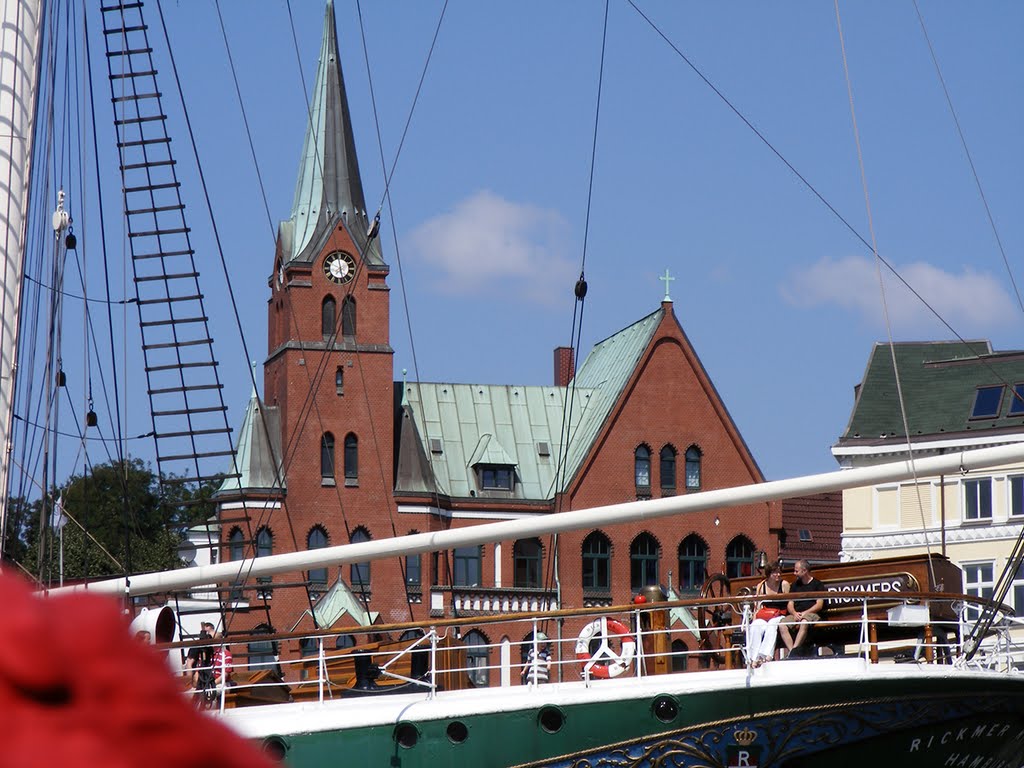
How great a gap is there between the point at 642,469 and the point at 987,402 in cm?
1265

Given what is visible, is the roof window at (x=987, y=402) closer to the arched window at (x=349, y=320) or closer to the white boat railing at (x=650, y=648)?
the arched window at (x=349, y=320)

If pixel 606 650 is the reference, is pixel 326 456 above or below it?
above

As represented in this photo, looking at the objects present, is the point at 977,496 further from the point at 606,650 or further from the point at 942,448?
the point at 606,650

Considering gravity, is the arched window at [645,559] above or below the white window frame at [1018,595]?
above

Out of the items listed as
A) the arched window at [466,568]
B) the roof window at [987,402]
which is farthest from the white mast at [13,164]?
the arched window at [466,568]

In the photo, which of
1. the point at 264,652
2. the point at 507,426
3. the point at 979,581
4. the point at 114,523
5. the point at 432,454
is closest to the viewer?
the point at 264,652

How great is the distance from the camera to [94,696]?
29.3 inches

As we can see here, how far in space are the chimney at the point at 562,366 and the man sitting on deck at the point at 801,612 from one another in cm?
4992

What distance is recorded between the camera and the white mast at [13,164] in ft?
36.6

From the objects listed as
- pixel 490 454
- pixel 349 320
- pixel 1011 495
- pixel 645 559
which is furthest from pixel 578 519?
pixel 490 454

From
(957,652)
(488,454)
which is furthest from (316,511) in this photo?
(957,652)

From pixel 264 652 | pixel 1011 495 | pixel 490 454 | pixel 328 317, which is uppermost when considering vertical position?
pixel 328 317

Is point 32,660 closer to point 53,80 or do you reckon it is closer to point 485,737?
point 485,737

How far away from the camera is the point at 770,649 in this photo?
51.9 feet
